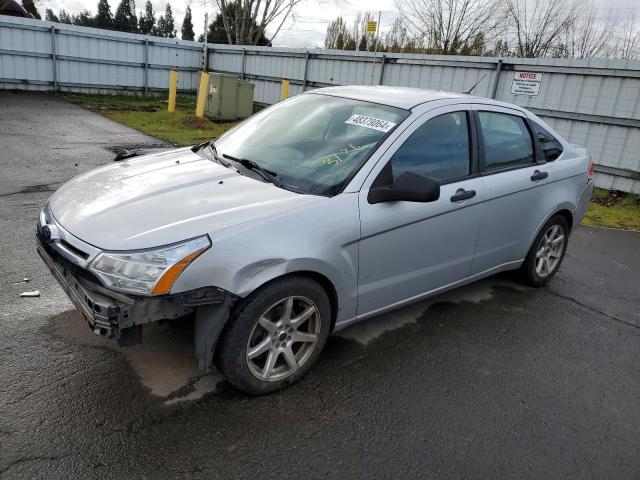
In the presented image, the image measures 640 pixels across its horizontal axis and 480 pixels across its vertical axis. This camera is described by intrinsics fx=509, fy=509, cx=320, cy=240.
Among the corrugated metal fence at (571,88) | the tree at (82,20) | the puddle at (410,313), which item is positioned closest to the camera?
the puddle at (410,313)

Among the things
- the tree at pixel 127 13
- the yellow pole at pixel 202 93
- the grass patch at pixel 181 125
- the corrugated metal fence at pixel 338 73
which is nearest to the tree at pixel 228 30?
the corrugated metal fence at pixel 338 73

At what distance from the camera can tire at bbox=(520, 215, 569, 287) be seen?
4625mm

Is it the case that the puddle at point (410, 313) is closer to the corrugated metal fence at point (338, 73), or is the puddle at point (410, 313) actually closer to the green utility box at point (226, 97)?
the corrugated metal fence at point (338, 73)

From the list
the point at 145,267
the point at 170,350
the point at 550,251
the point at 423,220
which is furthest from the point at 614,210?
the point at 145,267

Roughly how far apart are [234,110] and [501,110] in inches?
439

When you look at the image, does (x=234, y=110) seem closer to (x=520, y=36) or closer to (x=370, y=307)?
(x=370, y=307)

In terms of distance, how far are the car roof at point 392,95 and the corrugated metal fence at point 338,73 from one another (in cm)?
610

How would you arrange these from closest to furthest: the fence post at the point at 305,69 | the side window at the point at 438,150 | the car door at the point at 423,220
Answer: the car door at the point at 423,220
the side window at the point at 438,150
the fence post at the point at 305,69

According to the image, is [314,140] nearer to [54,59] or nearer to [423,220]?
[423,220]

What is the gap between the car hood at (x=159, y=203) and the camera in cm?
260

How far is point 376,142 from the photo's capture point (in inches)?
130

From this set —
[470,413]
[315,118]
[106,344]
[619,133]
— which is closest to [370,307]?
[470,413]

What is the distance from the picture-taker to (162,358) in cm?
321

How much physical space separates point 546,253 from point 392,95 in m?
2.22
